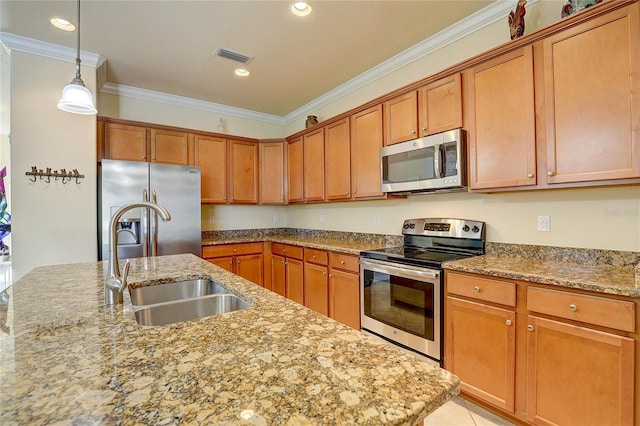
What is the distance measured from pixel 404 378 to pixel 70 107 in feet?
7.89

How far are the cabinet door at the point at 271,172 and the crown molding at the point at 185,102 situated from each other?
628mm

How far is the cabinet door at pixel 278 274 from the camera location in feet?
12.3

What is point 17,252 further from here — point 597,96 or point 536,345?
point 597,96

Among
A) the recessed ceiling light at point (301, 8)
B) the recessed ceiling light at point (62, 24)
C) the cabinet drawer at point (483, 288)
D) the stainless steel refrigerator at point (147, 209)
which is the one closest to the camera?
the cabinet drawer at point (483, 288)

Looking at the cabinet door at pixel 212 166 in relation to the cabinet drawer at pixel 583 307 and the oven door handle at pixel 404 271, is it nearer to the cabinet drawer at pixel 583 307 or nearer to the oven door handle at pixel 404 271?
the oven door handle at pixel 404 271

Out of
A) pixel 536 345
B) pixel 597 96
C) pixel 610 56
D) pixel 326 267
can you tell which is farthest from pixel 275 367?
pixel 326 267

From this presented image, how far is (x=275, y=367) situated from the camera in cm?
65

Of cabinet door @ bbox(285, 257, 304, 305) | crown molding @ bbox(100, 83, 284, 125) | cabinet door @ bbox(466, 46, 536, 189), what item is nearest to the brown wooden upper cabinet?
cabinet door @ bbox(466, 46, 536, 189)

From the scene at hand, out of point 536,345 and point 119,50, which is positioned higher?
point 119,50

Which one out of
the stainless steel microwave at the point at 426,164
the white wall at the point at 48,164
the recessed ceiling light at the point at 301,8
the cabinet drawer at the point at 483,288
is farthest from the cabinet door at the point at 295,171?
the cabinet drawer at the point at 483,288

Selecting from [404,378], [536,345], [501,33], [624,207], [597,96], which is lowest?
[536,345]

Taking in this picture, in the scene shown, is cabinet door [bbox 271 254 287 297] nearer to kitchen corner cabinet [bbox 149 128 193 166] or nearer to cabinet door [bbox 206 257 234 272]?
cabinet door [bbox 206 257 234 272]

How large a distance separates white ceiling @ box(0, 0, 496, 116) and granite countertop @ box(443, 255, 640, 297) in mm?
1914

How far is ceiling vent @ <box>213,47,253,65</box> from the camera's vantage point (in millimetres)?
2856
